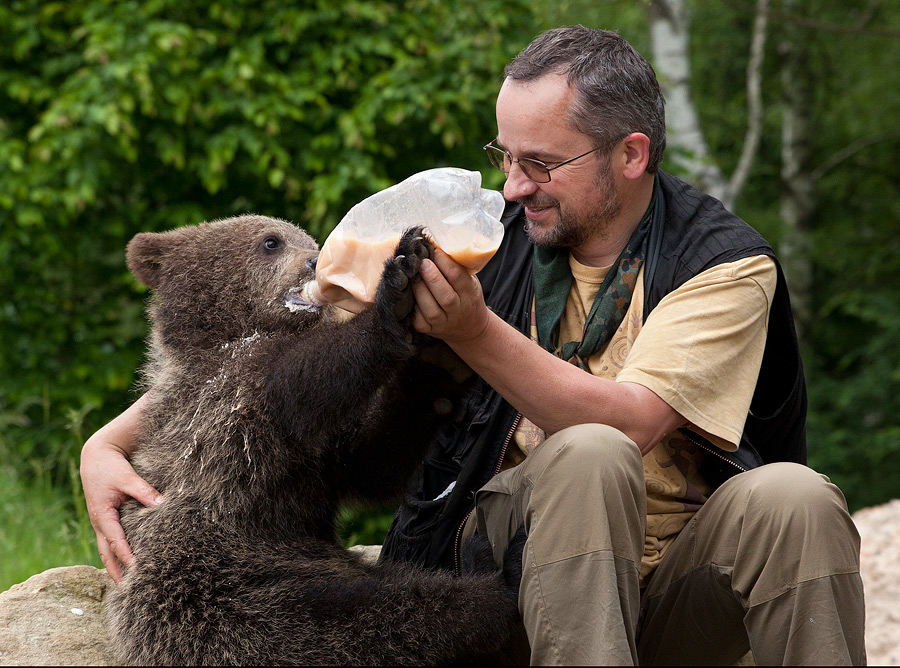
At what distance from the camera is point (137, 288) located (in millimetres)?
6410

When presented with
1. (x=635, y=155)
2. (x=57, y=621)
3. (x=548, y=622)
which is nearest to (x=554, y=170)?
(x=635, y=155)

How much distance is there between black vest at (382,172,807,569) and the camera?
315 cm

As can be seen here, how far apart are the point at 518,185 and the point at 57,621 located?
2.28 meters

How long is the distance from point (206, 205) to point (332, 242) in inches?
151

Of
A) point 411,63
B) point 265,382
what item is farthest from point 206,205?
point 265,382

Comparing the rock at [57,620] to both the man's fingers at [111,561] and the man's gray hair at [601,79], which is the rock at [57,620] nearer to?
the man's fingers at [111,561]

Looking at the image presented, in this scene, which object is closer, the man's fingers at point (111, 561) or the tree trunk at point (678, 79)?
the man's fingers at point (111, 561)

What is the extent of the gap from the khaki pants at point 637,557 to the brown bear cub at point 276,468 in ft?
1.40

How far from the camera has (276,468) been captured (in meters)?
3.23

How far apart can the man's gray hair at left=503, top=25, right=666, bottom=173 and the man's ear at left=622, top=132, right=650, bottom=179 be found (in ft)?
0.12

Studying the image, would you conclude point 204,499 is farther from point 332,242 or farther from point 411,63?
point 411,63

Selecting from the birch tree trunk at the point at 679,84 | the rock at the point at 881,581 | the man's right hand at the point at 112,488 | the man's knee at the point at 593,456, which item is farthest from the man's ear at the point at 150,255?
the birch tree trunk at the point at 679,84

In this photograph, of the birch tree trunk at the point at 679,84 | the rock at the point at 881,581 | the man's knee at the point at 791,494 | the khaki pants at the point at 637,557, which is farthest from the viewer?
the birch tree trunk at the point at 679,84

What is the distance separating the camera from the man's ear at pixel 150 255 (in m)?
3.68
